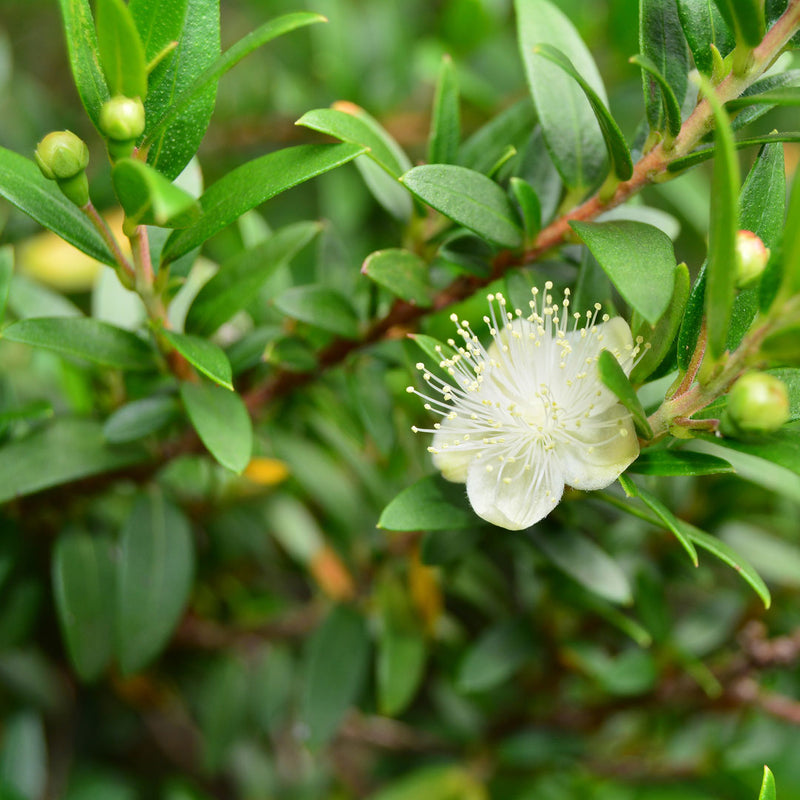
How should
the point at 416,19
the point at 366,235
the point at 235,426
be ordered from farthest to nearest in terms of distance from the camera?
the point at 416,19, the point at 366,235, the point at 235,426

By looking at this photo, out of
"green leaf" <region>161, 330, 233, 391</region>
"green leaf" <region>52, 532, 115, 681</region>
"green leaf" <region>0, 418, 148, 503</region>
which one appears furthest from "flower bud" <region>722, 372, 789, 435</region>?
"green leaf" <region>52, 532, 115, 681</region>

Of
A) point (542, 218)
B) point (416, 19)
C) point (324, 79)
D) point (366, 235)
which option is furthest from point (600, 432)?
point (416, 19)

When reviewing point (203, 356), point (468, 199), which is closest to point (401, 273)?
point (468, 199)

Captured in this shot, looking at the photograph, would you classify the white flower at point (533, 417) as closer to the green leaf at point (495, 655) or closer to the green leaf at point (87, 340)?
the green leaf at point (87, 340)

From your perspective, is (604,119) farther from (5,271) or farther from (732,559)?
(5,271)

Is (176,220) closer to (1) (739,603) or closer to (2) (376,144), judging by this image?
(2) (376,144)
